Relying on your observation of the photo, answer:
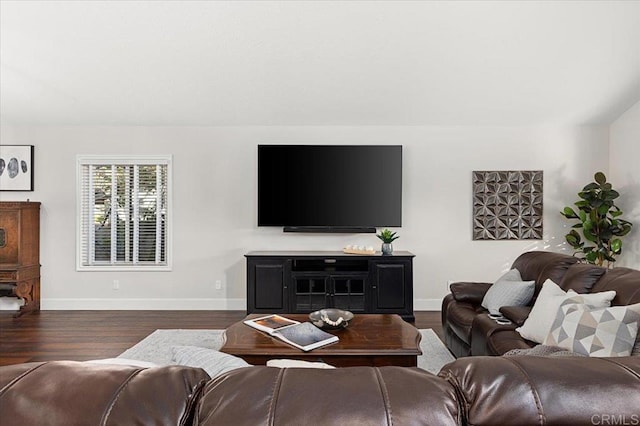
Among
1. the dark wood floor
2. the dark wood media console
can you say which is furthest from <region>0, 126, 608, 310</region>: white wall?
the dark wood media console

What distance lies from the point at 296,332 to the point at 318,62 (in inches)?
105

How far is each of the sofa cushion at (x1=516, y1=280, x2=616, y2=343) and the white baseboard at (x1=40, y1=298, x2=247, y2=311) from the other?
3628mm

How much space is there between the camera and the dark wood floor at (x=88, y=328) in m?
3.69

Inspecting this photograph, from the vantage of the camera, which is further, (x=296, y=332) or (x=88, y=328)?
(x=88, y=328)

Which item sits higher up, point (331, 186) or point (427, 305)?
point (331, 186)

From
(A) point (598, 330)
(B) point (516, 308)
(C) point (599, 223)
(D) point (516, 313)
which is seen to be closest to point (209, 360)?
(A) point (598, 330)

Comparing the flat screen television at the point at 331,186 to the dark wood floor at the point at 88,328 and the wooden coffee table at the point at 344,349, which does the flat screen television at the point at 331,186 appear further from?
the wooden coffee table at the point at 344,349

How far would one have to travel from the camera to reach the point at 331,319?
302 centimetres

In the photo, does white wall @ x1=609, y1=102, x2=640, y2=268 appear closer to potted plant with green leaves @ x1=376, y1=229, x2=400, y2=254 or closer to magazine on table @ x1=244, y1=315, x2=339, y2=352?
potted plant with green leaves @ x1=376, y1=229, x2=400, y2=254

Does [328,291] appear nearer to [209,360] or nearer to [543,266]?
[543,266]

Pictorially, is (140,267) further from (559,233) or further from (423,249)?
Result: (559,233)

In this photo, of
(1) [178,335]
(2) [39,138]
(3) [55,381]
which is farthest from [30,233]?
(3) [55,381]

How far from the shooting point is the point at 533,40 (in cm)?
381

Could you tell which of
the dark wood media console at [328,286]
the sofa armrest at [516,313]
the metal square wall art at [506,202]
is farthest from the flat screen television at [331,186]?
the sofa armrest at [516,313]
